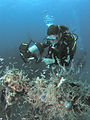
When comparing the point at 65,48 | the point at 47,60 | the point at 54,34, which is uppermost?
the point at 54,34

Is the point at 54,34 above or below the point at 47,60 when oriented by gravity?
above

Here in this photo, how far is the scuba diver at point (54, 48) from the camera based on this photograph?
3.45m

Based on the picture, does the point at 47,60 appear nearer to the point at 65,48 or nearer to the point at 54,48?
the point at 54,48

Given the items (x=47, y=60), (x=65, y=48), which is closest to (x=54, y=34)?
(x=65, y=48)

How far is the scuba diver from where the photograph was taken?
3445 millimetres

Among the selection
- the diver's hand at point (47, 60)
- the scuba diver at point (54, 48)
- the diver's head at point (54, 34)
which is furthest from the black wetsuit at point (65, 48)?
the diver's hand at point (47, 60)

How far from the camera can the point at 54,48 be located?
11.8ft

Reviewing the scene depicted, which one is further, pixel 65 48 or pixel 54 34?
pixel 65 48

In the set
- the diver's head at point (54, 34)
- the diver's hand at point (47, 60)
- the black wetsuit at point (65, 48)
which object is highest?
the diver's head at point (54, 34)

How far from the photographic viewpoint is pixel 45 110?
3068 millimetres

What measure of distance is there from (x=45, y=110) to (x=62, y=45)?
6.42 ft

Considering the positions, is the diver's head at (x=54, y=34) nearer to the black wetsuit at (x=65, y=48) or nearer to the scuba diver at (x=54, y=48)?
the scuba diver at (x=54, y=48)

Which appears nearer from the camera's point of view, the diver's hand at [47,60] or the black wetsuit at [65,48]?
the diver's hand at [47,60]

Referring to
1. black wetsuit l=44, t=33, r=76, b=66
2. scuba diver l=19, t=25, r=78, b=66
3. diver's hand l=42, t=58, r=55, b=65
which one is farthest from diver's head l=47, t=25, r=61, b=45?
diver's hand l=42, t=58, r=55, b=65
